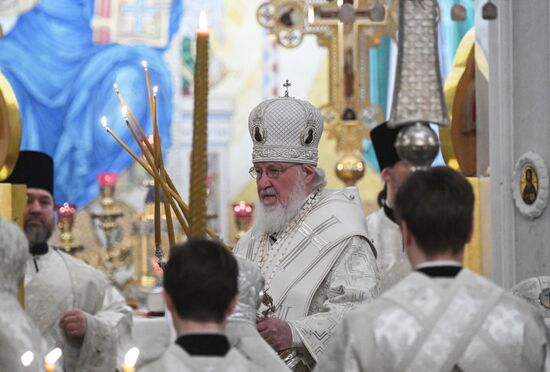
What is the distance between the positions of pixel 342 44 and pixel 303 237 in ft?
20.3

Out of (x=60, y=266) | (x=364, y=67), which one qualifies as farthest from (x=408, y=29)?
(x=364, y=67)

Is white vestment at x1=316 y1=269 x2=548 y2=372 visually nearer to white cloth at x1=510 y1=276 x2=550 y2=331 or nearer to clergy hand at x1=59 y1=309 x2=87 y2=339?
white cloth at x1=510 y1=276 x2=550 y2=331

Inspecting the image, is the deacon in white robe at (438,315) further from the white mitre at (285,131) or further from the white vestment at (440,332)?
the white mitre at (285,131)

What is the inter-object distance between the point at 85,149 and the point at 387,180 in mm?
6801

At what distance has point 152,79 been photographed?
576 inches

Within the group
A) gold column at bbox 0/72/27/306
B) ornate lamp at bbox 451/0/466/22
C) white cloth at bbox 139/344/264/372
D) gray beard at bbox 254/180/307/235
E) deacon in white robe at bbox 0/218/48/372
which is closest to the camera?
white cloth at bbox 139/344/264/372

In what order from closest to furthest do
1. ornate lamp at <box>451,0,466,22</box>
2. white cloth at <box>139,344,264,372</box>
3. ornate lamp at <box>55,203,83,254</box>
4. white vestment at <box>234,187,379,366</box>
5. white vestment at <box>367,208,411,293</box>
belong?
white cloth at <box>139,344,264,372</box>, ornate lamp at <box>451,0,466,22</box>, white vestment at <box>234,187,379,366</box>, white vestment at <box>367,208,411,293</box>, ornate lamp at <box>55,203,83,254</box>

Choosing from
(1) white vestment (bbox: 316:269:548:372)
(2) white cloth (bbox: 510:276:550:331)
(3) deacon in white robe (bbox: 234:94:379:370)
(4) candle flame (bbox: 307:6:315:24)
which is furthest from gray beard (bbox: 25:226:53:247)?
(4) candle flame (bbox: 307:6:315:24)

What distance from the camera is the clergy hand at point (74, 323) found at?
689cm

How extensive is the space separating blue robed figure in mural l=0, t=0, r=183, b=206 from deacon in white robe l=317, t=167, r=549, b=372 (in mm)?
10945

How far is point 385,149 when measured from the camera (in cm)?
831

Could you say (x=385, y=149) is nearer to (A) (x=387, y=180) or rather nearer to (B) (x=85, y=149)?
(A) (x=387, y=180)

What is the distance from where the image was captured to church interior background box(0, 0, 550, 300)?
14.3 meters

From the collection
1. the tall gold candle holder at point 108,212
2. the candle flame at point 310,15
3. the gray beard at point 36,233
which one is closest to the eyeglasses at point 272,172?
the gray beard at point 36,233
